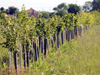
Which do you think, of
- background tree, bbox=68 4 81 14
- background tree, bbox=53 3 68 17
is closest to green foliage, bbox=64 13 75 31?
background tree, bbox=53 3 68 17

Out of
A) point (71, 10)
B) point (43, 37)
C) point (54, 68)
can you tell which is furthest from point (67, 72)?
point (71, 10)

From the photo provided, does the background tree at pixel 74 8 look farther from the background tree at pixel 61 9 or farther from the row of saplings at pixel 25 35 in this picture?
the row of saplings at pixel 25 35

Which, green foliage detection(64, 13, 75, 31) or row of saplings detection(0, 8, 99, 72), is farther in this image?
green foliage detection(64, 13, 75, 31)

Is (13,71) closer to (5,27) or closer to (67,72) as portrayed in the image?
(5,27)

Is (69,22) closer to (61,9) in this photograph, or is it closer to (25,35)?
(25,35)

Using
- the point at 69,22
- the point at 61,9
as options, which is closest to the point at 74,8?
the point at 61,9

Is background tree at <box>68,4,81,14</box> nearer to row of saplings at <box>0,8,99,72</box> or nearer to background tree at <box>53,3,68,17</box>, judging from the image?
background tree at <box>53,3,68,17</box>

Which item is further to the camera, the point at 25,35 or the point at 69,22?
the point at 69,22

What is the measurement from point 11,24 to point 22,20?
4.11 feet

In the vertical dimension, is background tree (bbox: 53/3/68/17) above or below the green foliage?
above

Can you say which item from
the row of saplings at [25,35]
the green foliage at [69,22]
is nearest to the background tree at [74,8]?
the green foliage at [69,22]

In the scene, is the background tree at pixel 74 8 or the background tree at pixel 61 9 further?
the background tree at pixel 74 8

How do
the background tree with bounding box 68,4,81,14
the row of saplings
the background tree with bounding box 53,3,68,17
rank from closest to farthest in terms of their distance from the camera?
the row of saplings → the background tree with bounding box 53,3,68,17 → the background tree with bounding box 68,4,81,14

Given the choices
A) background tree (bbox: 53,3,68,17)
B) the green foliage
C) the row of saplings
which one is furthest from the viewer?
background tree (bbox: 53,3,68,17)
